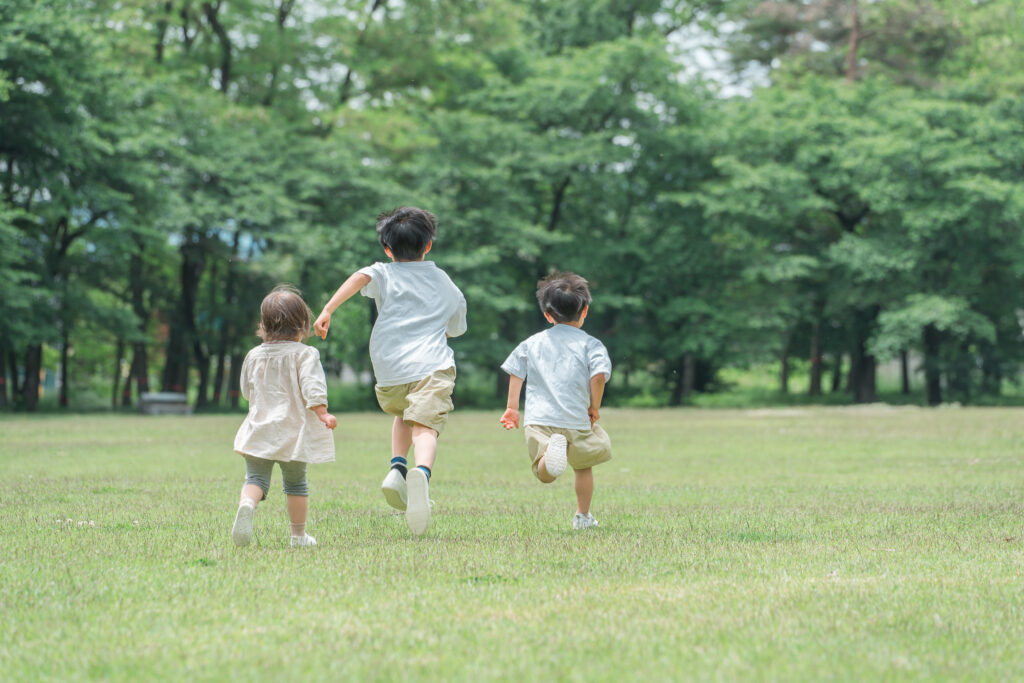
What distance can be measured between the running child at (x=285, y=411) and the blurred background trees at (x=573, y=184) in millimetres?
26298

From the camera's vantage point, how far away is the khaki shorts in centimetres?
664

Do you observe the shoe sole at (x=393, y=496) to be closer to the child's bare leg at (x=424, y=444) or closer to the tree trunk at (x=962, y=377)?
the child's bare leg at (x=424, y=444)

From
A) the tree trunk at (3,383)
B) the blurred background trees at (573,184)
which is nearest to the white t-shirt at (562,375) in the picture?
the blurred background trees at (573,184)

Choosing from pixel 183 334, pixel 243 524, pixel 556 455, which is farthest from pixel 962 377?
pixel 243 524

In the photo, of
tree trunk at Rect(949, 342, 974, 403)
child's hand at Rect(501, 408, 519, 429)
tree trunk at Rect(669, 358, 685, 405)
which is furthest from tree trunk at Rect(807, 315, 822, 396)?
child's hand at Rect(501, 408, 519, 429)

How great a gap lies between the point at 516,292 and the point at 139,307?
1318 cm

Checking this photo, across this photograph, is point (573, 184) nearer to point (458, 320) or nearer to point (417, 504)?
point (458, 320)

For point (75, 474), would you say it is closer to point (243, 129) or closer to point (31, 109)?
point (31, 109)

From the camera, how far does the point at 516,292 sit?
126ft

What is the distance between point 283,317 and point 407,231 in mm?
1116

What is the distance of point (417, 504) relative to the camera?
6.15 metres

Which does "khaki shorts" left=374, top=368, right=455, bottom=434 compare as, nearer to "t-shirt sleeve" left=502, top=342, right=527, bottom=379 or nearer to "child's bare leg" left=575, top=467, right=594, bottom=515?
"t-shirt sleeve" left=502, top=342, right=527, bottom=379

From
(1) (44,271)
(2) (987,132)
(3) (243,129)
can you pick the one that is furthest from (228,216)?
(2) (987,132)

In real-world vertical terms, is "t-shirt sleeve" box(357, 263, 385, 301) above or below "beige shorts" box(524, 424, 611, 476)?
above
